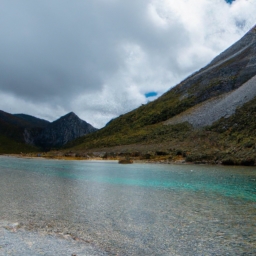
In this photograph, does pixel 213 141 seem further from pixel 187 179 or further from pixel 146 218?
pixel 146 218

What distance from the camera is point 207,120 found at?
123 meters

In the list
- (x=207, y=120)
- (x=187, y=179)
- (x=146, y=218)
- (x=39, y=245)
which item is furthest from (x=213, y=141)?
(x=39, y=245)

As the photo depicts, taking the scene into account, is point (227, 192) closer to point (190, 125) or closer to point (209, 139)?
point (209, 139)

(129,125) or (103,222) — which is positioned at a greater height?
(129,125)

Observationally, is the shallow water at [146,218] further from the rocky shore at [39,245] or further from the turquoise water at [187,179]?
the turquoise water at [187,179]

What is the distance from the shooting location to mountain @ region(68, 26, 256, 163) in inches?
3484

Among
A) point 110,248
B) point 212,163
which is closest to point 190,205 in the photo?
point 110,248

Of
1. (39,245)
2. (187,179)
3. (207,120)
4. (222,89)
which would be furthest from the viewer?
(222,89)

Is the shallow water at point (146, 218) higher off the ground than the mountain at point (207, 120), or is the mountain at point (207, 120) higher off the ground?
the mountain at point (207, 120)

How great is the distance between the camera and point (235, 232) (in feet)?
45.2

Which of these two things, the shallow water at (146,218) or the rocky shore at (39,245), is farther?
the shallow water at (146,218)

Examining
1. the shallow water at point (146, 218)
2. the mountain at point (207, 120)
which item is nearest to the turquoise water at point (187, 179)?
the shallow water at point (146, 218)

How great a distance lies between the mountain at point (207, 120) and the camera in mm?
88500

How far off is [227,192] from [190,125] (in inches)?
4125
